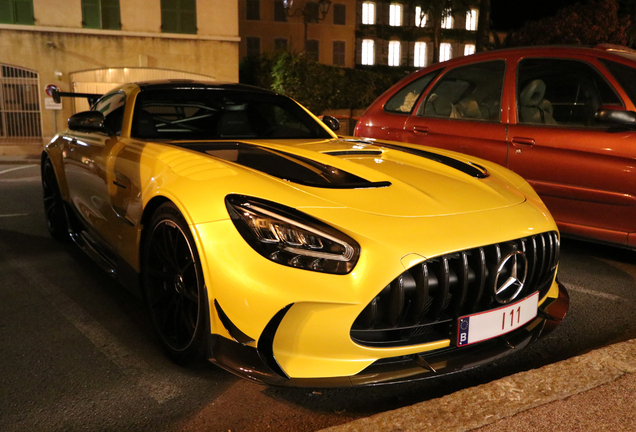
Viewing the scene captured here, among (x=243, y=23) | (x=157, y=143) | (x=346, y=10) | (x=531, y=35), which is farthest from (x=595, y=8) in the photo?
(x=157, y=143)

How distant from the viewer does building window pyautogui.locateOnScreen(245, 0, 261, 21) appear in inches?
1276

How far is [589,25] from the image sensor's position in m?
25.5

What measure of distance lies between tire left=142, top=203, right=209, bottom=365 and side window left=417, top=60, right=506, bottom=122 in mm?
2940

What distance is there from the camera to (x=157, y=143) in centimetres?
306

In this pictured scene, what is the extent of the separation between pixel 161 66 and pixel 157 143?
54.5 ft

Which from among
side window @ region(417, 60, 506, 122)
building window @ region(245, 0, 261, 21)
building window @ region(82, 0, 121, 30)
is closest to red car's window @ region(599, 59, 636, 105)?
side window @ region(417, 60, 506, 122)

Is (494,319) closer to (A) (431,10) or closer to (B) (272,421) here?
(B) (272,421)

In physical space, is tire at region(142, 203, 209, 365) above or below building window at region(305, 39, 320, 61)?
below

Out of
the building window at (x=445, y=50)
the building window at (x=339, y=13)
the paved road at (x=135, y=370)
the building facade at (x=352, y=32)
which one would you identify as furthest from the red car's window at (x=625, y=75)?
the building window at (x=445, y=50)

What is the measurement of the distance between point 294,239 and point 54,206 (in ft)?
10.5

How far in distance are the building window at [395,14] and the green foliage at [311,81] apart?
52.0ft

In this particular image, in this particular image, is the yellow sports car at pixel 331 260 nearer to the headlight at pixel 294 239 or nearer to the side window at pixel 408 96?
the headlight at pixel 294 239

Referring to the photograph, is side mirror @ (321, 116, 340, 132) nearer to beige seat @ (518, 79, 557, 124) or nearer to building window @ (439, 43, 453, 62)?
beige seat @ (518, 79, 557, 124)

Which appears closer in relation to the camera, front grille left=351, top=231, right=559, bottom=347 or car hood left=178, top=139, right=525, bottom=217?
front grille left=351, top=231, right=559, bottom=347
